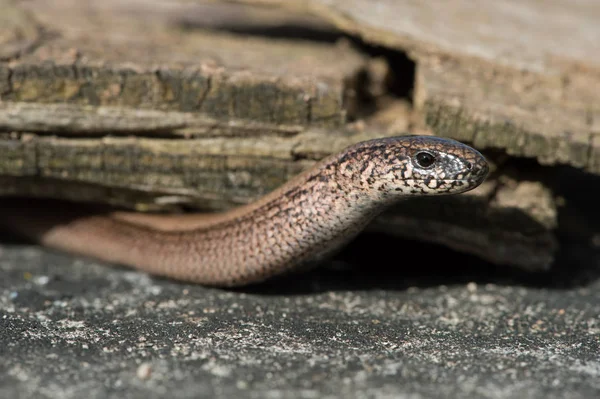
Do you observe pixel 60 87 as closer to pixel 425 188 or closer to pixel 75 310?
pixel 75 310

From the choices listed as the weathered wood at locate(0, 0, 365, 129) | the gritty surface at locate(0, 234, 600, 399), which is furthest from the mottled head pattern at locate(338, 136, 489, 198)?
the gritty surface at locate(0, 234, 600, 399)

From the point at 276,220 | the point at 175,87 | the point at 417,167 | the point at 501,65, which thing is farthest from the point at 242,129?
the point at 501,65

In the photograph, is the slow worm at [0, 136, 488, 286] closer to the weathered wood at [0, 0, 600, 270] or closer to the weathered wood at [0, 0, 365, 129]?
the weathered wood at [0, 0, 600, 270]

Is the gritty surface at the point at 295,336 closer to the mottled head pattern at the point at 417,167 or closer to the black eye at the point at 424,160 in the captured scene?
the mottled head pattern at the point at 417,167

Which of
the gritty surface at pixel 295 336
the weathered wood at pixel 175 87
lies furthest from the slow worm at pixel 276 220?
the weathered wood at pixel 175 87

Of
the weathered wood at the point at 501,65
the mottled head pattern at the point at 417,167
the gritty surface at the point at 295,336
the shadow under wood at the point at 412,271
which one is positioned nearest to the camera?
the gritty surface at the point at 295,336

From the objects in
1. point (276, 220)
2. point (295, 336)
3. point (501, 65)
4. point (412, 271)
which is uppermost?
A: point (501, 65)

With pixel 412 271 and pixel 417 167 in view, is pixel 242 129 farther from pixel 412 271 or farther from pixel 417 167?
pixel 412 271
